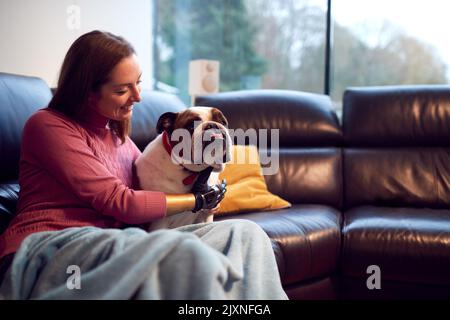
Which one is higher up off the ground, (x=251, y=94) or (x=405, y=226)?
(x=251, y=94)

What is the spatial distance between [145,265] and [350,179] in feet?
5.98

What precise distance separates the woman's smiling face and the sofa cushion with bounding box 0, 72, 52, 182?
39 centimetres

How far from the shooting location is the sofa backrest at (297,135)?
8.20 ft

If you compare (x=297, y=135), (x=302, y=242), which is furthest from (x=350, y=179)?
(x=302, y=242)

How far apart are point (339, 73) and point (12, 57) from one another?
2473 mm

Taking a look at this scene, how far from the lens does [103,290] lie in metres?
0.98

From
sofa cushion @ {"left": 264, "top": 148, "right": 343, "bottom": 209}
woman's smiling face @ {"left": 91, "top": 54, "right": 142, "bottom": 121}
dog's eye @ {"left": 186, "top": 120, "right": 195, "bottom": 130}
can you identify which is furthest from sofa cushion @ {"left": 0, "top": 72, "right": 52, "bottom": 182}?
sofa cushion @ {"left": 264, "top": 148, "right": 343, "bottom": 209}

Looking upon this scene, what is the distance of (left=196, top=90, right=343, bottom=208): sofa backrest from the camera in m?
2.50

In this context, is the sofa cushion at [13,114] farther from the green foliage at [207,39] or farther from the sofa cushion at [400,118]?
the green foliage at [207,39]

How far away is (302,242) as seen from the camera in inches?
70.6

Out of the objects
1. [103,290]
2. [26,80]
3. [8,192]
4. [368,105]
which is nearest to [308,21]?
[368,105]

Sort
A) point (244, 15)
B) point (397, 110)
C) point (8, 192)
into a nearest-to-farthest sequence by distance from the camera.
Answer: point (8, 192), point (397, 110), point (244, 15)

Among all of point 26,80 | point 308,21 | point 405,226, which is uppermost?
point 308,21
